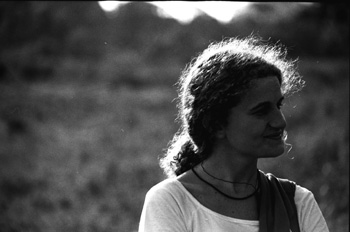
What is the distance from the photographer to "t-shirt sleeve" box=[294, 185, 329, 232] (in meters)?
2.24

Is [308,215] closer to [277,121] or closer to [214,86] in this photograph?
[277,121]

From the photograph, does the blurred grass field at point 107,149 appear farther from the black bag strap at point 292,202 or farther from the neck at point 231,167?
the neck at point 231,167

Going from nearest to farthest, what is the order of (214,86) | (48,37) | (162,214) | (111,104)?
(162,214) → (214,86) → (48,37) → (111,104)

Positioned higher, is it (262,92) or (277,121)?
(262,92)

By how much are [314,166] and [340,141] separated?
26.2 inches

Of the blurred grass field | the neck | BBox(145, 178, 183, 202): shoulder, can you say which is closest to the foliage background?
the blurred grass field

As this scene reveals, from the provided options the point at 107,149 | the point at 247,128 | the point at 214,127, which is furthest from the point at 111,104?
the point at 247,128

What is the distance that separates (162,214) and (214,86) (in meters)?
0.50

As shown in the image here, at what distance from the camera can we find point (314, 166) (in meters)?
8.91

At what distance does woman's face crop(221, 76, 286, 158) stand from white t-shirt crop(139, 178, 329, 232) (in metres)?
0.25

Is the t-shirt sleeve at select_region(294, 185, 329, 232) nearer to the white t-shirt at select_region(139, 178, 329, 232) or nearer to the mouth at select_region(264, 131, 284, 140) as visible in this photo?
the white t-shirt at select_region(139, 178, 329, 232)

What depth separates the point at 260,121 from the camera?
2.15 metres

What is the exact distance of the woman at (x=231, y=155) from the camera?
2.14 meters

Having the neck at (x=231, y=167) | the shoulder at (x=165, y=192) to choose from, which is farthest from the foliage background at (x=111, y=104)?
the shoulder at (x=165, y=192)
